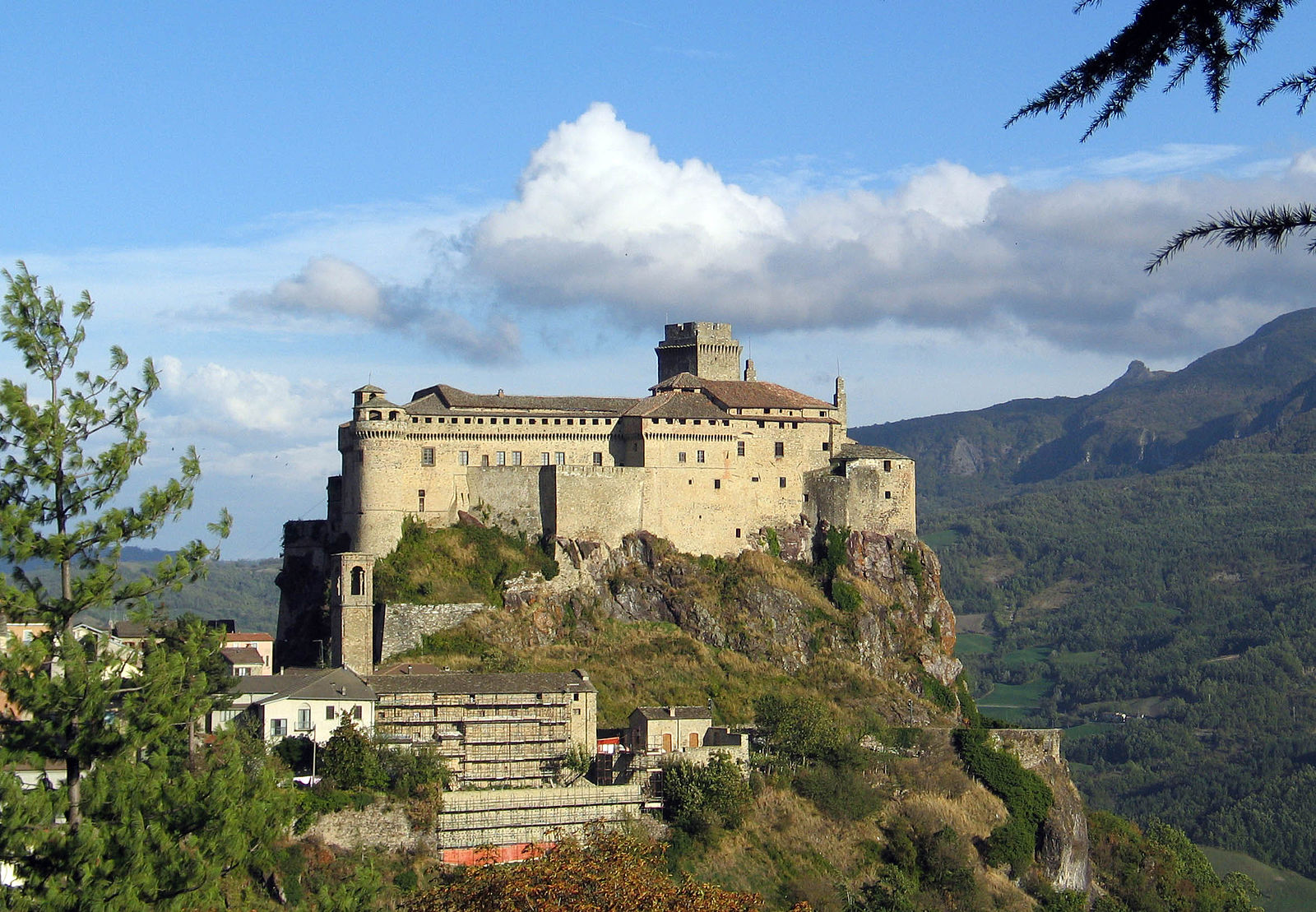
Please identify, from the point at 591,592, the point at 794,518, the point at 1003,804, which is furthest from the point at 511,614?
the point at 1003,804

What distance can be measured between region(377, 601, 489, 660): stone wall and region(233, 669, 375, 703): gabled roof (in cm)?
663

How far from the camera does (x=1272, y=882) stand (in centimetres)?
17388

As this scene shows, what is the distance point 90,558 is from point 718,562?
58607mm

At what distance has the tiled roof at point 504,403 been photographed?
7833 centimetres

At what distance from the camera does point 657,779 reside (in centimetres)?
6512

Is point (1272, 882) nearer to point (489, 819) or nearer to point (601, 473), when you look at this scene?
point (601, 473)

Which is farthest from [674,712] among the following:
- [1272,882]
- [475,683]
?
[1272,882]

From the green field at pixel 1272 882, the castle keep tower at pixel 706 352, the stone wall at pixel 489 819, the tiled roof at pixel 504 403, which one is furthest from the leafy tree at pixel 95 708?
the green field at pixel 1272 882

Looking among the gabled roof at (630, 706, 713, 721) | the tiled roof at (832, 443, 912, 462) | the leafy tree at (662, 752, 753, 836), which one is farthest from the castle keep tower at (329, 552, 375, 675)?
the tiled roof at (832, 443, 912, 462)

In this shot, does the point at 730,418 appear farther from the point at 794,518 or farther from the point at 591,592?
the point at 591,592

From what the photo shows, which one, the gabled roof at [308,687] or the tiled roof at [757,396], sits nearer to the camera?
the gabled roof at [308,687]

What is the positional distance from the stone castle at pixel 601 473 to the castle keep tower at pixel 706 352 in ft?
16.0

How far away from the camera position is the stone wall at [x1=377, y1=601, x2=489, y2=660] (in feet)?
235

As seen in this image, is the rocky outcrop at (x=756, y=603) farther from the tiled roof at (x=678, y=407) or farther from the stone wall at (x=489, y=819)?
the stone wall at (x=489, y=819)
